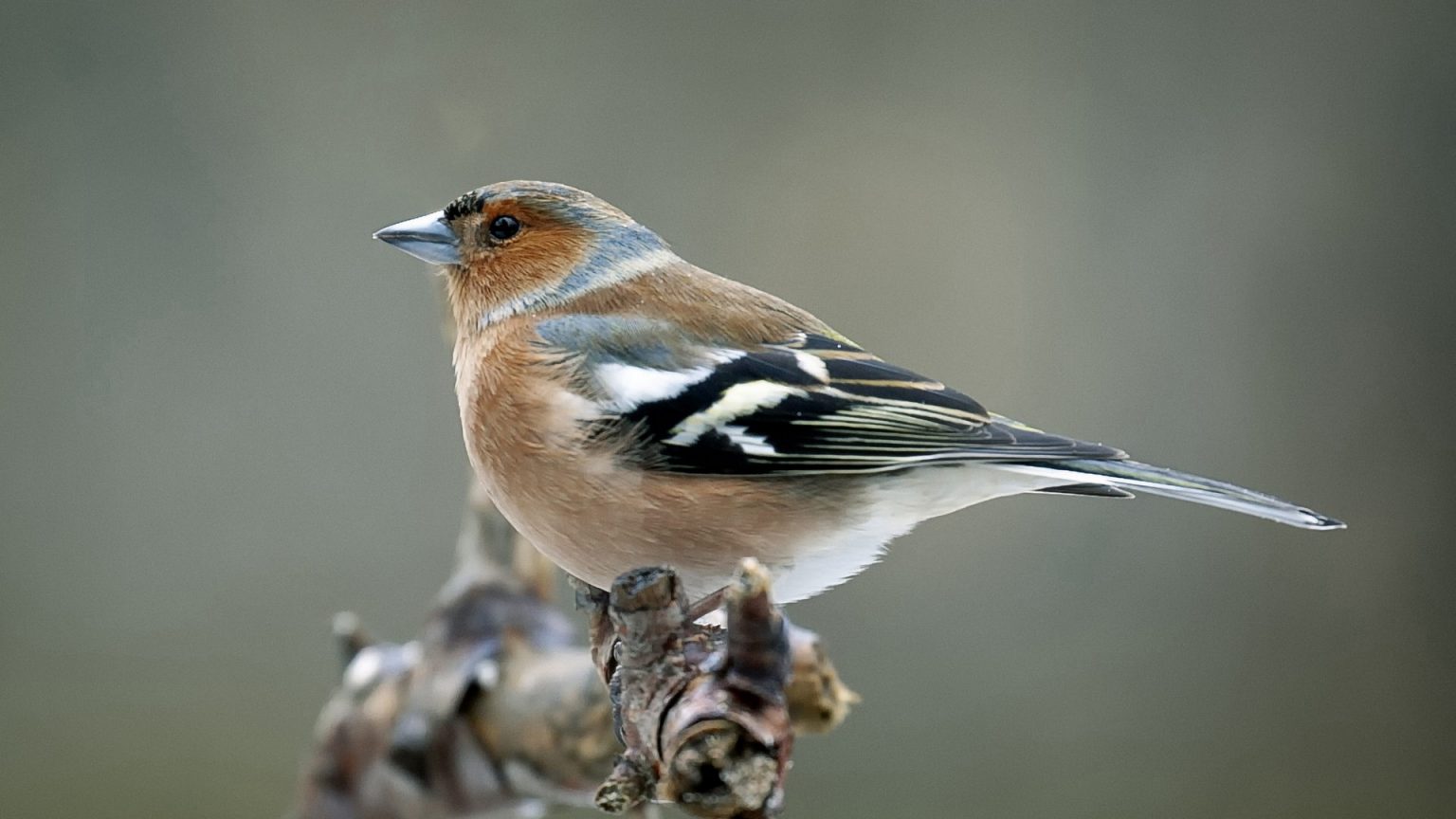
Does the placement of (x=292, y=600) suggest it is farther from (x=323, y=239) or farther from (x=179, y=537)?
(x=323, y=239)

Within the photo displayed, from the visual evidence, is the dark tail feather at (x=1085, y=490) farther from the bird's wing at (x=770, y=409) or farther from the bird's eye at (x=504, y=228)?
the bird's eye at (x=504, y=228)

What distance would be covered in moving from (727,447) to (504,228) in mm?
561

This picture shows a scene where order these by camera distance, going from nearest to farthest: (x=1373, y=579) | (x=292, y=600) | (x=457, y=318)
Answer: (x=457, y=318)
(x=292, y=600)
(x=1373, y=579)

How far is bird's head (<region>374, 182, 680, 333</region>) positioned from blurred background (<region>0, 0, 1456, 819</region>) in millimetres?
1828

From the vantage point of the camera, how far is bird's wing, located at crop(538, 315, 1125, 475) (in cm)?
170

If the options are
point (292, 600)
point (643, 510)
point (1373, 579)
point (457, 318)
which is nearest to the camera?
point (643, 510)

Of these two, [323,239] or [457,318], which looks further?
[323,239]

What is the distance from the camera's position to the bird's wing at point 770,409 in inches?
66.9

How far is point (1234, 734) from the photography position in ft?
13.9

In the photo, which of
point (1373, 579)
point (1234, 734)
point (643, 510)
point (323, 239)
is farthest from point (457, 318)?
point (1373, 579)

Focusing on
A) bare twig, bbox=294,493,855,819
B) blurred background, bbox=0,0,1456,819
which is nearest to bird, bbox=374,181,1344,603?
bare twig, bbox=294,493,855,819

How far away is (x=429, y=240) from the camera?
2.00m

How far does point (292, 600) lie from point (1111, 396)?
8.29ft

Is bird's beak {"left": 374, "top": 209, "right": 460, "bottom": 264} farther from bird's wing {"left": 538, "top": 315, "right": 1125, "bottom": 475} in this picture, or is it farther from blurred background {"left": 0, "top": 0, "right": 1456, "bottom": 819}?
blurred background {"left": 0, "top": 0, "right": 1456, "bottom": 819}
